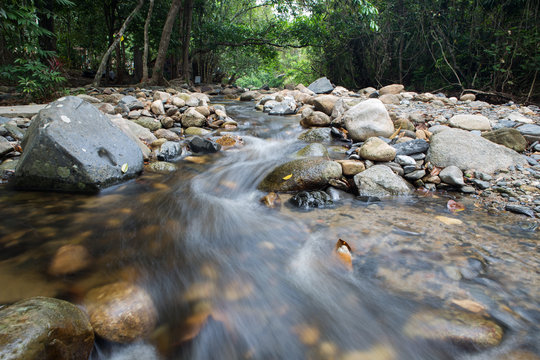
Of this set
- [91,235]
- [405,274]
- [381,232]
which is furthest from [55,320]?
[381,232]

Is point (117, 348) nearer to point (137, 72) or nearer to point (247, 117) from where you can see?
point (247, 117)

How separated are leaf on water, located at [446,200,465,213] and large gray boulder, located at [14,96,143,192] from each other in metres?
3.96

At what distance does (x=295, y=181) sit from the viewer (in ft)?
12.3

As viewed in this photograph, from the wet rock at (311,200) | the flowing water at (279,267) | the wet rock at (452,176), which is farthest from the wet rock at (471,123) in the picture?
the wet rock at (311,200)

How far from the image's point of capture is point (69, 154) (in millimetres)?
3264

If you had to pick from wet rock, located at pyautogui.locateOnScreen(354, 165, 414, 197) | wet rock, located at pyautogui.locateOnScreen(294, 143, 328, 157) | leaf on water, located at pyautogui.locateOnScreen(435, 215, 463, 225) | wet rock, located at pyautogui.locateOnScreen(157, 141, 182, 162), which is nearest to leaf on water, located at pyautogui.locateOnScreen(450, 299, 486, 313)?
leaf on water, located at pyautogui.locateOnScreen(435, 215, 463, 225)

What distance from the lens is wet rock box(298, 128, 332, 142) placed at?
5.89 meters

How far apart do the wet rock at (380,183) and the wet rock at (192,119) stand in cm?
404

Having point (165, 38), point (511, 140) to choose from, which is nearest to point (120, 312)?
point (511, 140)

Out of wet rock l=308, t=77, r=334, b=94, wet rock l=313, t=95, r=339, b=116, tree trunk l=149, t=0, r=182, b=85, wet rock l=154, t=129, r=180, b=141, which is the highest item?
tree trunk l=149, t=0, r=182, b=85

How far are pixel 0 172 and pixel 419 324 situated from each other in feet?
15.8

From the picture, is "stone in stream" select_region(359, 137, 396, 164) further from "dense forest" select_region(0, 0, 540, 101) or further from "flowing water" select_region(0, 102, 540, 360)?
"dense forest" select_region(0, 0, 540, 101)

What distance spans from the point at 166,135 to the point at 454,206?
4.89m

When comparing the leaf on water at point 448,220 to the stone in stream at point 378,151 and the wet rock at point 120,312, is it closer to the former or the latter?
the stone in stream at point 378,151
